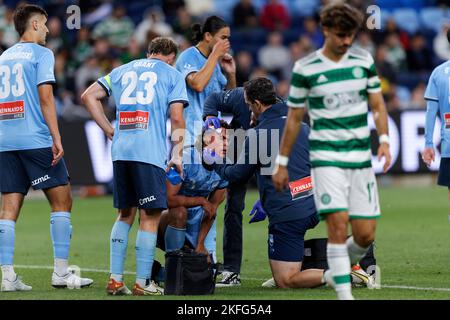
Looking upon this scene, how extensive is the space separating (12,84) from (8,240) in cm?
141

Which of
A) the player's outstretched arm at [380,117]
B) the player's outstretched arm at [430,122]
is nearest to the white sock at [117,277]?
the player's outstretched arm at [380,117]

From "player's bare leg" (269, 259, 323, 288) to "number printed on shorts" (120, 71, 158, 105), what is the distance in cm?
189

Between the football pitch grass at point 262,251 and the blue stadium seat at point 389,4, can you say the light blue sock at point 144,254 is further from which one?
the blue stadium seat at point 389,4

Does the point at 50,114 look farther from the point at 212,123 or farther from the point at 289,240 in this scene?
the point at 289,240

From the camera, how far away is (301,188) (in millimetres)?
Answer: 9688

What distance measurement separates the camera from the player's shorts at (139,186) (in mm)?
9172

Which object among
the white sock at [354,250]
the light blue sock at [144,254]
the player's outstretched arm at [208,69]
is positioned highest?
the player's outstretched arm at [208,69]

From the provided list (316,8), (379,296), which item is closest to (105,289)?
(379,296)

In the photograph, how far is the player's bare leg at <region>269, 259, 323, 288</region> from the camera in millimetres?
9531

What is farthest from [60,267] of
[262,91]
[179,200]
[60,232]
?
[262,91]

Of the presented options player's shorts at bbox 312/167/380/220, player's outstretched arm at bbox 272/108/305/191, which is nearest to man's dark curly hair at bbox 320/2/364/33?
player's outstretched arm at bbox 272/108/305/191

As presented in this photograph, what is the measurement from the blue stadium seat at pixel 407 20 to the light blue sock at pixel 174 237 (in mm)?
16788

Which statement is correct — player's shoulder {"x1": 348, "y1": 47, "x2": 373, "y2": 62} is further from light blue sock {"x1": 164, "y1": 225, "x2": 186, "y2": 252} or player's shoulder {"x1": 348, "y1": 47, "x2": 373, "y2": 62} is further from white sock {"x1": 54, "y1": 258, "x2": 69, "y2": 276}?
white sock {"x1": 54, "y1": 258, "x2": 69, "y2": 276}

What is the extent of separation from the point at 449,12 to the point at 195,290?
18.1 metres
